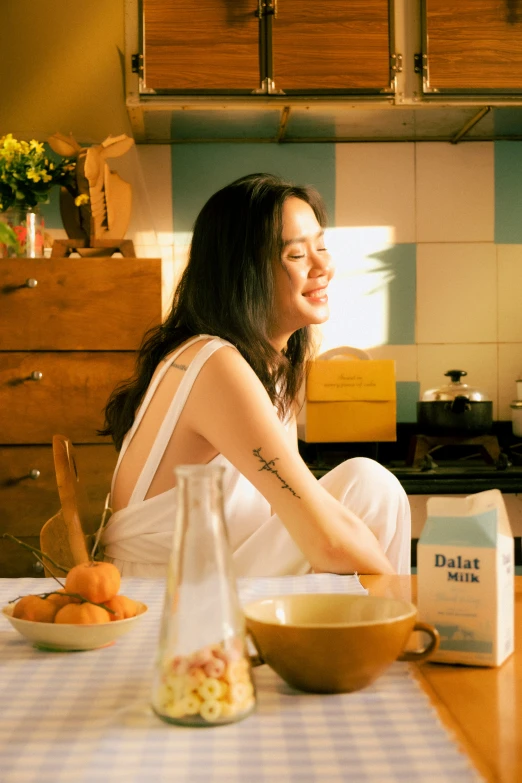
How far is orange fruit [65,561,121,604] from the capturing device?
781mm

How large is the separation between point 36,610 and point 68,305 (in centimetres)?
168

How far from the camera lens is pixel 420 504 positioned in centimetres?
274

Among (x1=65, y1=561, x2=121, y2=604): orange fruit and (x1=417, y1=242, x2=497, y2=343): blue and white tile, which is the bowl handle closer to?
(x1=65, y1=561, x2=121, y2=604): orange fruit

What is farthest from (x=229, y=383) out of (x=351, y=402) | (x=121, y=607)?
(x=351, y=402)

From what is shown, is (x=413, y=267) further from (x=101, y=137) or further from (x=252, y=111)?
(x=101, y=137)

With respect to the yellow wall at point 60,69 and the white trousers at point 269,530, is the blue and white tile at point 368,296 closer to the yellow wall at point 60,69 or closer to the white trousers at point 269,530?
the yellow wall at point 60,69

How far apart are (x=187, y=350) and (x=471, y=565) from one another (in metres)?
0.86

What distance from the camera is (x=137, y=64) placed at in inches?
98.1

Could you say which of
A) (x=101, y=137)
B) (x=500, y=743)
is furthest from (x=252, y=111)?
(x=500, y=743)

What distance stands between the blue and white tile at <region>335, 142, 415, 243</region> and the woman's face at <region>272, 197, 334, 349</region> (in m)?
1.18

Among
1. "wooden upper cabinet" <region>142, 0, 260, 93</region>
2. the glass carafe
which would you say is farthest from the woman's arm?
"wooden upper cabinet" <region>142, 0, 260, 93</region>

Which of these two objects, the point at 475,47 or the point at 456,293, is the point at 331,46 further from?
the point at 456,293

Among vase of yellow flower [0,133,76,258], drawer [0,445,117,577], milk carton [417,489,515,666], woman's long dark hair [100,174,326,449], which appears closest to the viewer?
milk carton [417,489,515,666]

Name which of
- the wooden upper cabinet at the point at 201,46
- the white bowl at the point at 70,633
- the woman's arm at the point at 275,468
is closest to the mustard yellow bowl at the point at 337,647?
the white bowl at the point at 70,633
